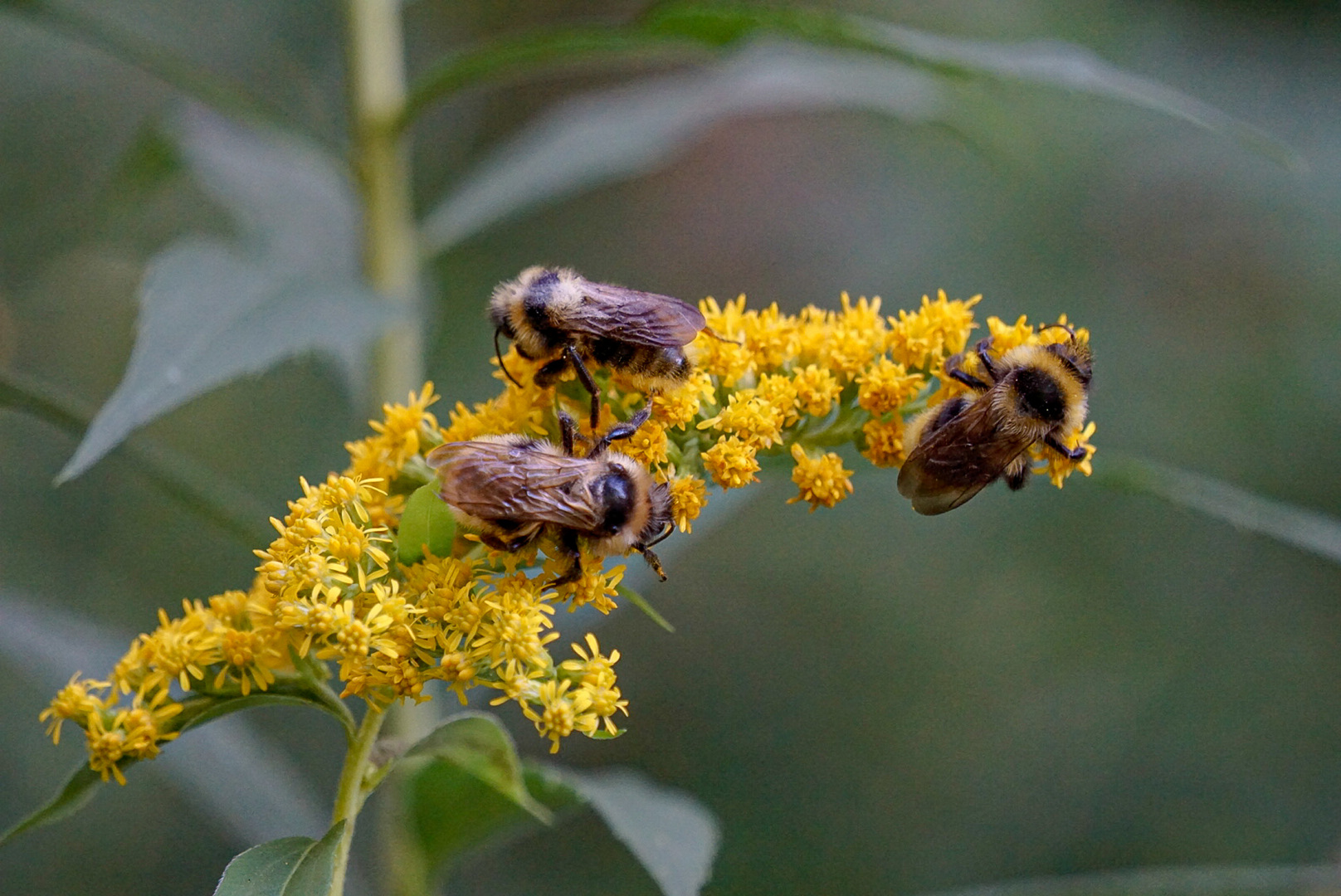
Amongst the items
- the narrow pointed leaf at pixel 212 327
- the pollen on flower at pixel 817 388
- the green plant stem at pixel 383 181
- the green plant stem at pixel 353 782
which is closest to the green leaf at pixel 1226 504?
the pollen on flower at pixel 817 388

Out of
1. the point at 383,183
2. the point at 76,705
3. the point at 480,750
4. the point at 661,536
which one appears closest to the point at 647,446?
the point at 661,536

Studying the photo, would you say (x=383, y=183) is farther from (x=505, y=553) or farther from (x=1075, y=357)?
(x=1075, y=357)

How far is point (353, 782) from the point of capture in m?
1.40

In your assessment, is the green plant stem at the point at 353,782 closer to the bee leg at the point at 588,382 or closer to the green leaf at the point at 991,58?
the bee leg at the point at 588,382

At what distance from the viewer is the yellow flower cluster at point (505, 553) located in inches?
56.9

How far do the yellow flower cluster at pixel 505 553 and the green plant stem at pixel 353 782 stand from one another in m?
0.04

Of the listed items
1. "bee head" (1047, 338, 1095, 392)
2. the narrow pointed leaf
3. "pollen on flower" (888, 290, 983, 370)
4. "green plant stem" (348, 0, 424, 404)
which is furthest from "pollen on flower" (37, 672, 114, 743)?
"bee head" (1047, 338, 1095, 392)

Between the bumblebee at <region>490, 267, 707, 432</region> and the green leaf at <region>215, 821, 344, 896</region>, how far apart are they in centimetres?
69

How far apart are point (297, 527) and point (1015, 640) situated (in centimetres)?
278

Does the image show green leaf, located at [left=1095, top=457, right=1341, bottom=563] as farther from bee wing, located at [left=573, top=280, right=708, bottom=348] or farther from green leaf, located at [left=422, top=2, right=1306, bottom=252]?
bee wing, located at [left=573, top=280, right=708, bottom=348]

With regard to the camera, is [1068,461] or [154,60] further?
[154,60]

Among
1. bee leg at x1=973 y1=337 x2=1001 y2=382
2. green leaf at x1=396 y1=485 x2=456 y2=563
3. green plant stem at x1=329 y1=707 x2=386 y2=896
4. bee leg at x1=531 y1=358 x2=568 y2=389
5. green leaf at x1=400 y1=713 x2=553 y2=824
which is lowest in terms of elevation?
green plant stem at x1=329 y1=707 x2=386 y2=896

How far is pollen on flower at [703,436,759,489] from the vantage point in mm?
1647

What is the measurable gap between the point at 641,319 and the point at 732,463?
0.83 ft
